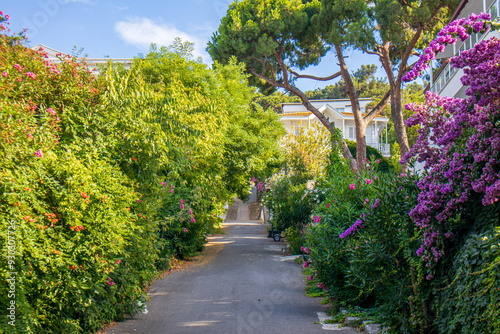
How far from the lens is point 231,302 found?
10.3m

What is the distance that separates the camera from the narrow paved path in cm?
812

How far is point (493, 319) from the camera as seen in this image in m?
3.97

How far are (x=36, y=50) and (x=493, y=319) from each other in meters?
6.92

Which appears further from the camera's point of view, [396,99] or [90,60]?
[90,60]

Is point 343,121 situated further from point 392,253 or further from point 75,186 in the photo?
point 75,186

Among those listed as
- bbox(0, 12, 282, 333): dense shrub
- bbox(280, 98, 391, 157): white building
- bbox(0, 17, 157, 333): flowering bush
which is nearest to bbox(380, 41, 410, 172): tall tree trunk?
bbox(0, 12, 282, 333): dense shrub

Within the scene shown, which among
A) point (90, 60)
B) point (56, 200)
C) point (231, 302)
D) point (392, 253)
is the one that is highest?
point (90, 60)

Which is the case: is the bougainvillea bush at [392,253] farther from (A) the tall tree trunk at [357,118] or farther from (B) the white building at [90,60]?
(A) the tall tree trunk at [357,118]

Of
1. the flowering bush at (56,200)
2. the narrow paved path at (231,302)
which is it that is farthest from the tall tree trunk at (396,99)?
the flowering bush at (56,200)

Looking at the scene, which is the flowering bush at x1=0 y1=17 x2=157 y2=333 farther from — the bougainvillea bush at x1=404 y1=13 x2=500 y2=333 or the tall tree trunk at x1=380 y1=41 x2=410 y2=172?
the tall tree trunk at x1=380 y1=41 x2=410 y2=172

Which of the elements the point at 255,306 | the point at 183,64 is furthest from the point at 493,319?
the point at 183,64

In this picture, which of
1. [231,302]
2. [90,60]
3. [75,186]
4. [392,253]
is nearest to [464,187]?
[392,253]

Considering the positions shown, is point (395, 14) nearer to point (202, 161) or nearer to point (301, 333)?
point (202, 161)

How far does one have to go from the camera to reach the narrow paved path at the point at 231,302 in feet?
26.6
